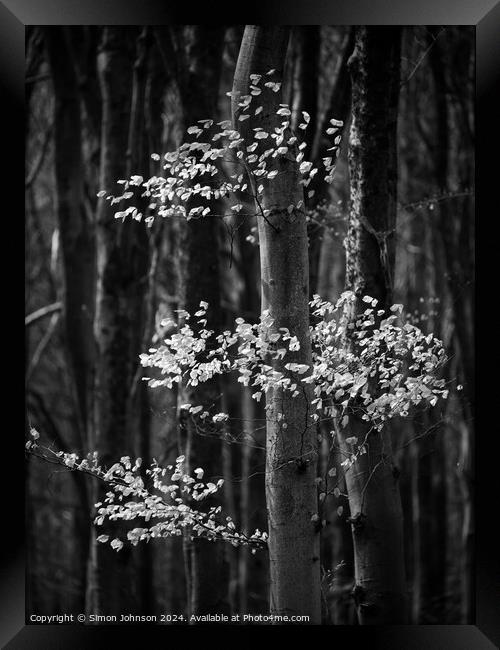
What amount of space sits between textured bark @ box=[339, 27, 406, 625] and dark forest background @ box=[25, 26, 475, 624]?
265mm

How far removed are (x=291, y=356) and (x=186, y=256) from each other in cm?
164

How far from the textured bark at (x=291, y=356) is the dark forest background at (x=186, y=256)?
0.27 meters

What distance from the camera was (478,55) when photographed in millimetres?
3914

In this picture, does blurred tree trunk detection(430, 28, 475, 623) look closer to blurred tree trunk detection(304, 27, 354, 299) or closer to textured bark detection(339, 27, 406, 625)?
textured bark detection(339, 27, 406, 625)

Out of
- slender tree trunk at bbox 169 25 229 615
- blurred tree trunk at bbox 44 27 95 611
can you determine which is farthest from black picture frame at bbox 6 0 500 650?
blurred tree trunk at bbox 44 27 95 611

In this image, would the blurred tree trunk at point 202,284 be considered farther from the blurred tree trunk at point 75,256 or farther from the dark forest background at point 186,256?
the blurred tree trunk at point 75,256

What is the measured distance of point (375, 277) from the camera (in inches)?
166

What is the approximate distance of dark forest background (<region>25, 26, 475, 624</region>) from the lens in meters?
5.10

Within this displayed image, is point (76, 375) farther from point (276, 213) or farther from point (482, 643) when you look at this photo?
point (482, 643)
